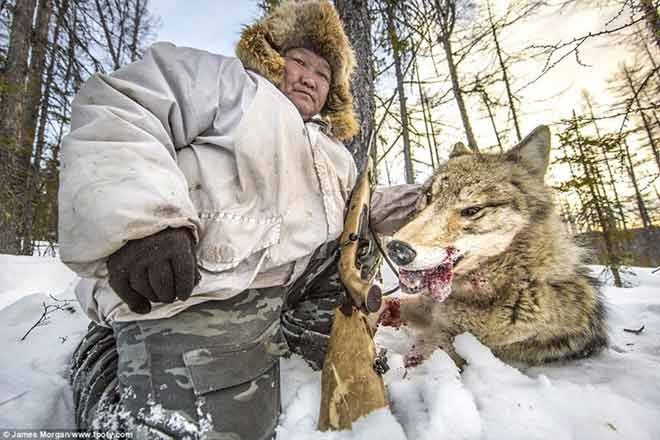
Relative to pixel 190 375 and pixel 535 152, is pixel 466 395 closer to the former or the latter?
pixel 190 375

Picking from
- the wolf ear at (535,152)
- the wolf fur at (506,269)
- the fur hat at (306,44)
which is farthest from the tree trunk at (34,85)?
the wolf ear at (535,152)

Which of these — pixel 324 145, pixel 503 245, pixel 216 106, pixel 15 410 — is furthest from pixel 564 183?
pixel 15 410

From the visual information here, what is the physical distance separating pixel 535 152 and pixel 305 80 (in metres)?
1.82

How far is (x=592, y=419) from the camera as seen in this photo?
1.21 meters

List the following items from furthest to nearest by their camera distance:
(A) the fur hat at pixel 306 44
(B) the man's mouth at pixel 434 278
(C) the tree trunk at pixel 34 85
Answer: (C) the tree trunk at pixel 34 85 → (A) the fur hat at pixel 306 44 → (B) the man's mouth at pixel 434 278

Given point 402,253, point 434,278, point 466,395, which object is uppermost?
point 402,253

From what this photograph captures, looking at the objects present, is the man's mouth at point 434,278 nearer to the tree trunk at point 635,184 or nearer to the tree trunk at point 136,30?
the tree trunk at point 635,184

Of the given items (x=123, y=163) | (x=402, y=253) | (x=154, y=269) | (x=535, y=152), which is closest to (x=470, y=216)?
(x=402, y=253)

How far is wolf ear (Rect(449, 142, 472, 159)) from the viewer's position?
2.58 m

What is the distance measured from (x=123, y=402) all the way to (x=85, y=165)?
0.99 metres

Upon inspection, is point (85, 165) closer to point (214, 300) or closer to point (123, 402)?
point (214, 300)

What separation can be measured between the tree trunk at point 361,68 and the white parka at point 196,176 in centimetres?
163

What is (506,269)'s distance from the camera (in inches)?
71.1

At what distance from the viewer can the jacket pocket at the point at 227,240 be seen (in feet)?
4.35
